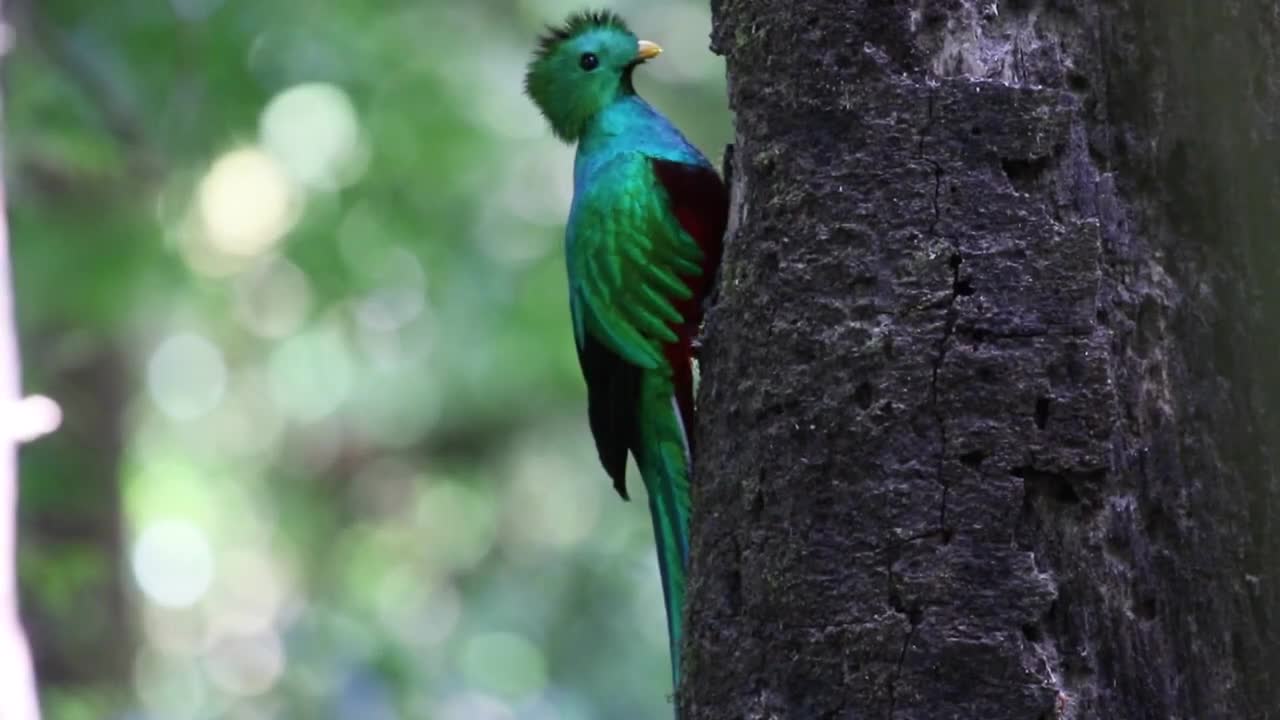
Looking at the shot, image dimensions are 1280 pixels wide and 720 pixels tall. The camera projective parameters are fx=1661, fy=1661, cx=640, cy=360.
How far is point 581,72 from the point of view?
11.8ft

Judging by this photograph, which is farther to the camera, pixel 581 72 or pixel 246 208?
pixel 246 208

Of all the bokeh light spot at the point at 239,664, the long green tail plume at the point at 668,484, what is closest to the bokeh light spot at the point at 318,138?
the bokeh light spot at the point at 239,664

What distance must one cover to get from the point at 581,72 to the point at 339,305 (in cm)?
482

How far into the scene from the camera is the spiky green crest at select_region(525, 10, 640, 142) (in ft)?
11.7

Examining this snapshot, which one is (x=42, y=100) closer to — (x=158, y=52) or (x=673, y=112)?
(x=158, y=52)

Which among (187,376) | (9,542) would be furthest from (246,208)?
(9,542)

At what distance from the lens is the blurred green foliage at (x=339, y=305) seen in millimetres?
6492

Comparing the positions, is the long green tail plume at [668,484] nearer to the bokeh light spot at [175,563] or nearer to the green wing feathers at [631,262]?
the green wing feathers at [631,262]

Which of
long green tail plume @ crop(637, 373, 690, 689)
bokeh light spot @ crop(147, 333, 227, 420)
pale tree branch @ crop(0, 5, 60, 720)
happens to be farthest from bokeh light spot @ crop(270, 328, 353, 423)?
long green tail plume @ crop(637, 373, 690, 689)

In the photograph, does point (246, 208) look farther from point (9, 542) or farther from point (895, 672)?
point (895, 672)

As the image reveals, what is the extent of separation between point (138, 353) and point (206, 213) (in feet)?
4.35

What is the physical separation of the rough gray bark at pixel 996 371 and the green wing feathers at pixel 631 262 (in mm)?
668

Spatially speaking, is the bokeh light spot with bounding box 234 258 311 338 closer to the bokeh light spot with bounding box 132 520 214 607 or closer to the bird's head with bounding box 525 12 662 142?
the bokeh light spot with bounding box 132 520 214 607

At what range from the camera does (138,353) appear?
9.54 meters
